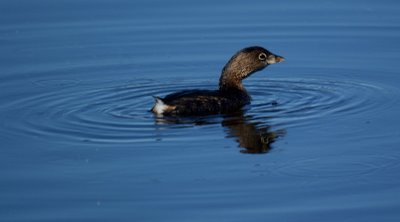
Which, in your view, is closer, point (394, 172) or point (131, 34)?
point (394, 172)

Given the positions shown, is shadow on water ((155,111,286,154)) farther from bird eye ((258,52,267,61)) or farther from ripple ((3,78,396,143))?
bird eye ((258,52,267,61))

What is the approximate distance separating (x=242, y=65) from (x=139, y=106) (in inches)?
64.2

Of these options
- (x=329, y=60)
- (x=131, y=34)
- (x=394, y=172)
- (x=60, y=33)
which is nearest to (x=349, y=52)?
(x=329, y=60)

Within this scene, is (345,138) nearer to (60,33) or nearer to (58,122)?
(58,122)

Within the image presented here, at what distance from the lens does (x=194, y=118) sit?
1295 centimetres

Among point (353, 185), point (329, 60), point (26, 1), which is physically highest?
point (26, 1)

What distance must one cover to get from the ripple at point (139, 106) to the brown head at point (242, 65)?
1.10 ft

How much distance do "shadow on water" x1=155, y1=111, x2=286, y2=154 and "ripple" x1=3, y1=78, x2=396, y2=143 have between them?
18 cm

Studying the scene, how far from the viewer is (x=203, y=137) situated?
11836 mm

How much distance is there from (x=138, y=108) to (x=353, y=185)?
4.31 m

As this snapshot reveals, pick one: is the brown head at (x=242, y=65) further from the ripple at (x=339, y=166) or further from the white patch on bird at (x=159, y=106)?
the ripple at (x=339, y=166)

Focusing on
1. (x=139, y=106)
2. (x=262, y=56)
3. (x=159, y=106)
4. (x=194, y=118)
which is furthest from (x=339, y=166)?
(x=262, y=56)

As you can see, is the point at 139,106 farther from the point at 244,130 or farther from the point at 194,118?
the point at 244,130

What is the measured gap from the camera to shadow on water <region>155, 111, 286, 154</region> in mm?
11621
